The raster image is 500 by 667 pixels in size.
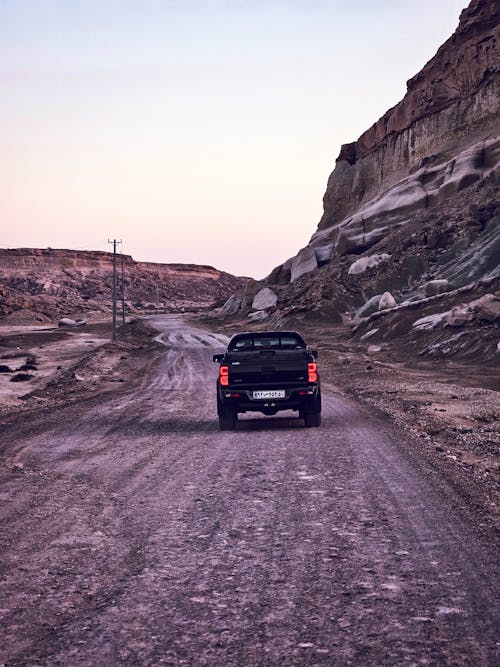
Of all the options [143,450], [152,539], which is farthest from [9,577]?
[143,450]

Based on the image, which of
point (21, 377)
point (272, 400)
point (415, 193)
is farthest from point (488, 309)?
point (415, 193)

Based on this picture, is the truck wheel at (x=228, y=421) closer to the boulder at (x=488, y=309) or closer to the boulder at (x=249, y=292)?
the boulder at (x=488, y=309)

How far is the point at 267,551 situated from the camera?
626 centimetres

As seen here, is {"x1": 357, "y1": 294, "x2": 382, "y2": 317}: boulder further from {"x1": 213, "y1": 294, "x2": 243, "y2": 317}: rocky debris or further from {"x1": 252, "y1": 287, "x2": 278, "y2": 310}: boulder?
{"x1": 213, "y1": 294, "x2": 243, "y2": 317}: rocky debris

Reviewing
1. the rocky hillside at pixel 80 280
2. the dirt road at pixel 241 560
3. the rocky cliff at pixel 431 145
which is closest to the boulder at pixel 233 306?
the rocky cliff at pixel 431 145

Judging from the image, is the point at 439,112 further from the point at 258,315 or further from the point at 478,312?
the point at 478,312

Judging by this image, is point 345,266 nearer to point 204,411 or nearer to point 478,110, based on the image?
point 478,110

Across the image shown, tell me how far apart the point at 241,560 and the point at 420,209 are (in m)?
58.1

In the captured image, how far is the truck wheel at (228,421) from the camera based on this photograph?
14.1 metres

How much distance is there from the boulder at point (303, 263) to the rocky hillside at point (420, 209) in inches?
5.7

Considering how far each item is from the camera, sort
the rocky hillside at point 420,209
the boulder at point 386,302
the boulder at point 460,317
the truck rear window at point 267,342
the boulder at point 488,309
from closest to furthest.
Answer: the truck rear window at point 267,342
the boulder at point 488,309
the boulder at point 460,317
the boulder at point 386,302
the rocky hillside at point 420,209

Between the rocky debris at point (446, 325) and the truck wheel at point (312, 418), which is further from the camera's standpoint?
the rocky debris at point (446, 325)

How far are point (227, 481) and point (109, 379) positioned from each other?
19746mm

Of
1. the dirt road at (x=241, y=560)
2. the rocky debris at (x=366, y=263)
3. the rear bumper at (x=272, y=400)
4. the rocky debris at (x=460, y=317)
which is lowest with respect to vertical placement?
the dirt road at (x=241, y=560)
